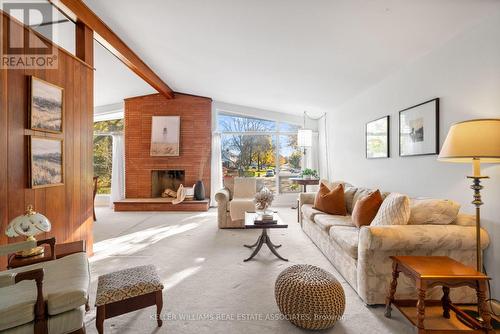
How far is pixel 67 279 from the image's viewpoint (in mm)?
1708

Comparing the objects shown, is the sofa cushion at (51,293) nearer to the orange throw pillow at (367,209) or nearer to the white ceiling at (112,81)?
the orange throw pillow at (367,209)

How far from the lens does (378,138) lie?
3650 millimetres

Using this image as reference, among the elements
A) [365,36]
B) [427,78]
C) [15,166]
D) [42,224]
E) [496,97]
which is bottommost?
[42,224]

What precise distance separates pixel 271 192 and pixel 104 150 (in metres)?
5.98

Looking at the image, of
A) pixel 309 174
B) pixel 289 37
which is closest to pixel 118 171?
pixel 309 174

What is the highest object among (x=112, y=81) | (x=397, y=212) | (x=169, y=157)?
(x=112, y=81)

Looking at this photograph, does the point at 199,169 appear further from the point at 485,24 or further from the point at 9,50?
the point at 485,24

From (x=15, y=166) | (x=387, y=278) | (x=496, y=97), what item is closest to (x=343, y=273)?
(x=387, y=278)

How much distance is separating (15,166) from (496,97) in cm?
406

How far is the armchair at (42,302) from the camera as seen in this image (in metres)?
1.38

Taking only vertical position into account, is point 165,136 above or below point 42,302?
above

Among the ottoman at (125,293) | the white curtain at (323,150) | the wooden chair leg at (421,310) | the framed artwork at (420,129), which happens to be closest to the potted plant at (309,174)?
the white curtain at (323,150)

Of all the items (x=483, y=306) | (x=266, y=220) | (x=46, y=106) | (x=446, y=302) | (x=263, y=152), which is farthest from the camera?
(x=263, y=152)

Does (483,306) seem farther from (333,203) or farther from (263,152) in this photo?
(263,152)
